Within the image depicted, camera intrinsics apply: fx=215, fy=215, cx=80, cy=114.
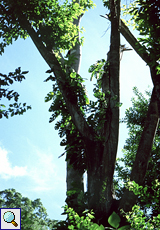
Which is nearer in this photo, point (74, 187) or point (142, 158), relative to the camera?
point (142, 158)

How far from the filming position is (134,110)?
929cm

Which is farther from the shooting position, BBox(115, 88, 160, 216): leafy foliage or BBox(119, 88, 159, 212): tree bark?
BBox(115, 88, 160, 216): leafy foliage

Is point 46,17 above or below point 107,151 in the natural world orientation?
above

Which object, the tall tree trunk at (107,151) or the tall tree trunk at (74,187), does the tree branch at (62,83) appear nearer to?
the tall tree trunk at (107,151)

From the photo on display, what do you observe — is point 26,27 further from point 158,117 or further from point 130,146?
point 130,146

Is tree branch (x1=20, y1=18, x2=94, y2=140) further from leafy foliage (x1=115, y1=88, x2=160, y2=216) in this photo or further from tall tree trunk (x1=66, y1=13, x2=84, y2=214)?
leafy foliage (x1=115, y1=88, x2=160, y2=216)

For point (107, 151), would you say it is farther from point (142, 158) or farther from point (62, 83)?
point (62, 83)

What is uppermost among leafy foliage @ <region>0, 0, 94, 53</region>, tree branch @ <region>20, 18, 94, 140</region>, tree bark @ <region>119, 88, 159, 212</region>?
leafy foliage @ <region>0, 0, 94, 53</region>

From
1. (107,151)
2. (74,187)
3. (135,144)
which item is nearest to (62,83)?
(107,151)

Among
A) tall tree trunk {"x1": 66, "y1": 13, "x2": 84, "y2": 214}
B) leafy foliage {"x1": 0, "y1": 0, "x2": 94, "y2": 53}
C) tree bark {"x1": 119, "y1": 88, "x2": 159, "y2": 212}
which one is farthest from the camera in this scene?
leafy foliage {"x1": 0, "y1": 0, "x2": 94, "y2": 53}

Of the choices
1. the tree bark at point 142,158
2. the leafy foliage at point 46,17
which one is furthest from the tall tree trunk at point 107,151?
the leafy foliage at point 46,17

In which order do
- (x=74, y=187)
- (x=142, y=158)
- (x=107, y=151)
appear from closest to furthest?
(x=142, y=158), (x=107, y=151), (x=74, y=187)

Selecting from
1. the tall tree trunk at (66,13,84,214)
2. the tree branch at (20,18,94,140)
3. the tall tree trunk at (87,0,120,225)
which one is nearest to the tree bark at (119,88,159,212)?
the tall tree trunk at (87,0,120,225)

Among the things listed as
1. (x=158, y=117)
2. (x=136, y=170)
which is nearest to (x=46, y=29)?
(x=158, y=117)
